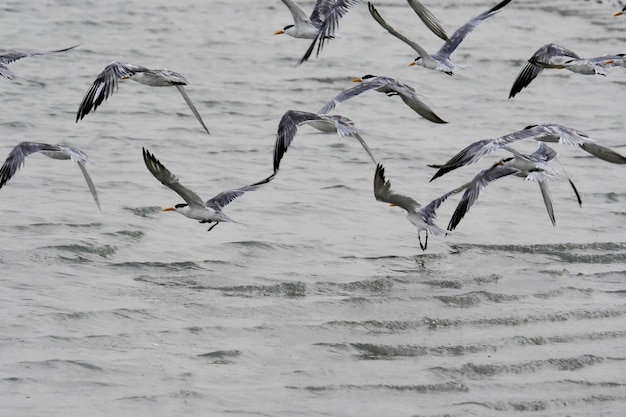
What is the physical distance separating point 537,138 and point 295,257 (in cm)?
257

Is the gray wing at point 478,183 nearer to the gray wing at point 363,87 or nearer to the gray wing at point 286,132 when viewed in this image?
the gray wing at point 363,87

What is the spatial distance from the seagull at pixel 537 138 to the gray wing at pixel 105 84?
3.16 metres

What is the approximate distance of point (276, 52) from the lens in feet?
71.9

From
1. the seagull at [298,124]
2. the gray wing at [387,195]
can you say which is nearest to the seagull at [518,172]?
the gray wing at [387,195]

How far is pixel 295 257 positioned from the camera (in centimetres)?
1252

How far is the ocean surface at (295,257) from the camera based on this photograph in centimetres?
929

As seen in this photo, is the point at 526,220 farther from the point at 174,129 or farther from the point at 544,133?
the point at 174,129

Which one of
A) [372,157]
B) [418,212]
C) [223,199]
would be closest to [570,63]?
[418,212]

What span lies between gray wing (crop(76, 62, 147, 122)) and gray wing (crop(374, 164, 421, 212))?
2.54 metres

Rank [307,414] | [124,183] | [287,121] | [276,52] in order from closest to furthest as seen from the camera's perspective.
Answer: [307,414] < [287,121] < [124,183] < [276,52]

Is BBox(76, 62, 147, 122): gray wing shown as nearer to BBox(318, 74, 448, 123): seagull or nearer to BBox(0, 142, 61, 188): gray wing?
BBox(0, 142, 61, 188): gray wing

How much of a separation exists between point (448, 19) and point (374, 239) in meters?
12.5

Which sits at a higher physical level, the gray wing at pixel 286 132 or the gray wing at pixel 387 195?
the gray wing at pixel 286 132

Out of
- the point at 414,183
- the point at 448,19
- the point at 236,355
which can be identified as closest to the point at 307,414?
the point at 236,355
